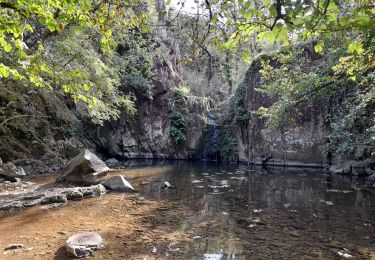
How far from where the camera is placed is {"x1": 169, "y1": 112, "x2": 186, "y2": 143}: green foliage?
91.4 feet

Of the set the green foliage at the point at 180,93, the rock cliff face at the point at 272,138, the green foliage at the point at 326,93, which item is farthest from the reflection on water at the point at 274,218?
the green foliage at the point at 180,93

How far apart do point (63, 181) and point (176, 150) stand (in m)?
17.8

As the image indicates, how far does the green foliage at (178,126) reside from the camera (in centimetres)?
2784

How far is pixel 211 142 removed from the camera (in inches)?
1125

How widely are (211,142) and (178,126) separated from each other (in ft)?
11.1

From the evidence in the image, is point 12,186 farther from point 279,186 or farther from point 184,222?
point 279,186

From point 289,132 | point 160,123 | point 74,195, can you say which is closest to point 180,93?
point 160,123

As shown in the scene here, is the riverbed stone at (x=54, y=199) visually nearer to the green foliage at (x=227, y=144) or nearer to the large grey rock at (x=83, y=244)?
the large grey rock at (x=83, y=244)

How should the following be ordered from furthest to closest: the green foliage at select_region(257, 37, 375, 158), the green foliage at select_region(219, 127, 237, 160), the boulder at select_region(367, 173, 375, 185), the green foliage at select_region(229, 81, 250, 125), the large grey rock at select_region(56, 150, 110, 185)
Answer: the green foliage at select_region(219, 127, 237, 160) < the green foliage at select_region(229, 81, 250, 125) < the boulder at select_region(367, 173, 375, 185) < the large grey rock at select_region(56, 150, 110, 185) < the green foliage at select_region(257, 37, 375, 158)

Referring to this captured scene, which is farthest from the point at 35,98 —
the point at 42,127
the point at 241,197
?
the point at 241,197

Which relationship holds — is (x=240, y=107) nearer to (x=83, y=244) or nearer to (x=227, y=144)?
(x=227, y=144)

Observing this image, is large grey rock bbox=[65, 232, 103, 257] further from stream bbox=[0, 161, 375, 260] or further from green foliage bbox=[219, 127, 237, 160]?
green foliage bbox=[219, 127, 237, 160]

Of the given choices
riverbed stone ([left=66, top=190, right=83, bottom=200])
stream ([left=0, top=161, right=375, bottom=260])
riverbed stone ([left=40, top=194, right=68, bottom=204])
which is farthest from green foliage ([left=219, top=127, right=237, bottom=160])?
riverbed stone ([left=40, top=194, right=68, bottom=204])

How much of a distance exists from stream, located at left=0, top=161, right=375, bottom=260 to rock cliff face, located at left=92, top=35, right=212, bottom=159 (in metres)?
16.3
